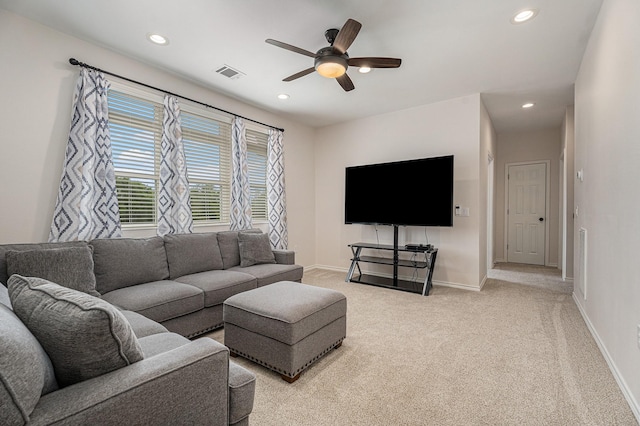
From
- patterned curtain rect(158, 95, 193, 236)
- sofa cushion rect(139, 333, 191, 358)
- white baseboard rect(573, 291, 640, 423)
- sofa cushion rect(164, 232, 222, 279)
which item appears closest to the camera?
sofa cushion rect(139, 333, 191, 358)

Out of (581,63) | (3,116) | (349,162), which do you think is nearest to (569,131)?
(581,63)

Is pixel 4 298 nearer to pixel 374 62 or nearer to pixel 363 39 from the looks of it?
pixel 374 62

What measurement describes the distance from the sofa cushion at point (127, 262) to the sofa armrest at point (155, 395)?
1.79m

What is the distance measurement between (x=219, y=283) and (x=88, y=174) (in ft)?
5.08

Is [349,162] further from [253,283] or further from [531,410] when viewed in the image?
[531,410]

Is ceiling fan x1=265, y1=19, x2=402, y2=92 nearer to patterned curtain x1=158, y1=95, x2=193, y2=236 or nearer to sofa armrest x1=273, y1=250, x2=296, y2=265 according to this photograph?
patterned curtain x1=158, y1=95, x2=193, y2=236

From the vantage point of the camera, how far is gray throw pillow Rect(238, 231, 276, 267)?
3.54 metres

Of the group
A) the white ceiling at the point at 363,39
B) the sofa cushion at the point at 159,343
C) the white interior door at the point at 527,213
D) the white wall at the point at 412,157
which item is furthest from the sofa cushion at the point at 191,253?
the white interior door at the point at 527,213

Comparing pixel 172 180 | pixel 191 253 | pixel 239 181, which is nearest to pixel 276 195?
pixel 239 181

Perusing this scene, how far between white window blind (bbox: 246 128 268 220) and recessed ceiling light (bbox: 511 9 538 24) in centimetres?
334

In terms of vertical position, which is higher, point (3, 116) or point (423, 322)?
point (3, 116)

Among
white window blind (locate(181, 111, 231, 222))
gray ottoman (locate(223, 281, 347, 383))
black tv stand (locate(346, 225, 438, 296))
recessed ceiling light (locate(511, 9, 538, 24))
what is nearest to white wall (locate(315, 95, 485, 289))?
black tv stand (locate(346, 225, 438, 296))

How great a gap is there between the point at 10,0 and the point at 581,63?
5214 millimetres

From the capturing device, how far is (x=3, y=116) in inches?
92.6
